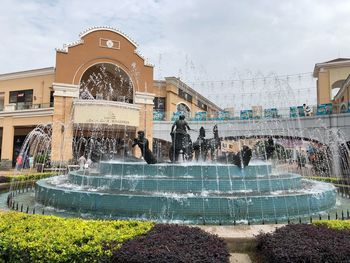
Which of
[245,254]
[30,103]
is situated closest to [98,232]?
[245,254]

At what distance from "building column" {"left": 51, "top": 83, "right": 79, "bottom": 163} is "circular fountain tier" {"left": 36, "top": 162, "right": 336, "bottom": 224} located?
22137mm

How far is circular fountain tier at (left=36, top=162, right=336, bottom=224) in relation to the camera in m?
8.27

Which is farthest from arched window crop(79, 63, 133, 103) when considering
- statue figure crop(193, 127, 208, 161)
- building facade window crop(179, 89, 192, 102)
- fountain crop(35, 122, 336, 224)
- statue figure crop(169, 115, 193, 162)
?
fountain crop(35, 122, 336, 224)

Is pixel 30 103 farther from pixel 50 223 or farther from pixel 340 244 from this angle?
pixel 340 244

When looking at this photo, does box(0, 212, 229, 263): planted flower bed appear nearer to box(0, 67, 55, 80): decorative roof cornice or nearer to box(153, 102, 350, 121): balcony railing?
box(153, 102, 350, 121): balcony railing

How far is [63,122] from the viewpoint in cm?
3300

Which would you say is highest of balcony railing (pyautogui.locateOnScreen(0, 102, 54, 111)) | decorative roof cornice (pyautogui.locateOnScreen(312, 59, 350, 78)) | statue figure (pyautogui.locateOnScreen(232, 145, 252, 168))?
decorative roof cornice (pyautogui.locateOnScreen(312, 59, 350, 78))

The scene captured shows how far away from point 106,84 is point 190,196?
35608mm

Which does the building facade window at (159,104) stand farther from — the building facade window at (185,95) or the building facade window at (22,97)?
the building facade window at (22,97)

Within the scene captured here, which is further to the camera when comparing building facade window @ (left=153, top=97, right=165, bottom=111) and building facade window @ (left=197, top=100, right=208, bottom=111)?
building facade window @ (left=197, top=100, right=208, bottom=111)

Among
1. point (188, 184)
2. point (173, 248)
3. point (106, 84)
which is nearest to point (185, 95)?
point (106, 84)

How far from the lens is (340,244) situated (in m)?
4.79

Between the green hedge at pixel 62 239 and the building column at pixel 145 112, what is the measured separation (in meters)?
31.8

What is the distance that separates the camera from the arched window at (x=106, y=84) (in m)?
38.3
